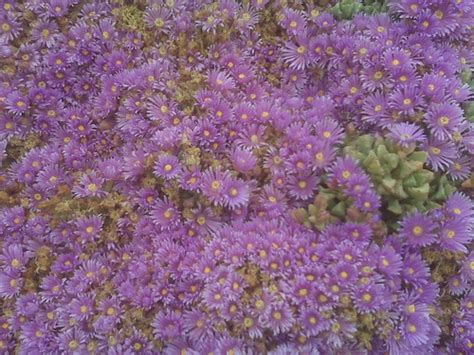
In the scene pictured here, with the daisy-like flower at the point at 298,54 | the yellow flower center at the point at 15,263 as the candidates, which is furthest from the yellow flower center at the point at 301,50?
the yellow flower center at the point at 15,263

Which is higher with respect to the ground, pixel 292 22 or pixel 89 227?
pixel 292 22

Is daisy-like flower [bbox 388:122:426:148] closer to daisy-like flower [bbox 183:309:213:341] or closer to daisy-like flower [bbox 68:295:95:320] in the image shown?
daisy-like flower [bbox 183:309:213:341]

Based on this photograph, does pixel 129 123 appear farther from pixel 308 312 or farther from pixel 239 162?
pixel 308 312

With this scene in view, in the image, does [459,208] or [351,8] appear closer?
[459,208]

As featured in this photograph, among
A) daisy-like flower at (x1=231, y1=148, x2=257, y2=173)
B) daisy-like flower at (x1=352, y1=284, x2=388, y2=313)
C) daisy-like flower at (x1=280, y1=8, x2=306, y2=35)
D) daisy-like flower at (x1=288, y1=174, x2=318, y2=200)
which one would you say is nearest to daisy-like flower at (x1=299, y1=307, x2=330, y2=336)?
daisy-like flower at (x1=352, y1=284, x2=388, y2=313)

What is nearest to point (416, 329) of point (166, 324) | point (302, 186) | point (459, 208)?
point (459, 208)

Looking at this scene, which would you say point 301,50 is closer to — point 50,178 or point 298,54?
point 298,54
